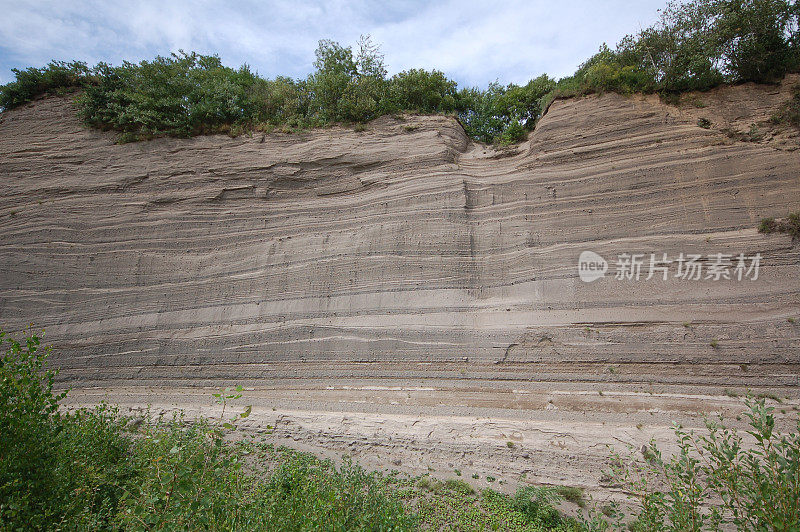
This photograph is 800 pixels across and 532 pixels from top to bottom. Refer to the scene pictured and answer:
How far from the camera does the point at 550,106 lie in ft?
34.6

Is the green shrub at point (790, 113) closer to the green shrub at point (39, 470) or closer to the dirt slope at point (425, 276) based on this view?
the dirt slope at point (425, 276)

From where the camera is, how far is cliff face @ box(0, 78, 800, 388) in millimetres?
7566

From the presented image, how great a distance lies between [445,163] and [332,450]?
7.35 m

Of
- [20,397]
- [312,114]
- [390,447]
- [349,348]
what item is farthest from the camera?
[312,114]

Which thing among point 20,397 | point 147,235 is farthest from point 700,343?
point 147,235

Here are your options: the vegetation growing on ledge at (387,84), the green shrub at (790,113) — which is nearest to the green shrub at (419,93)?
the vegetation growing on ledge at (387,84)

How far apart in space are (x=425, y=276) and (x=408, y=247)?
2.85 feet

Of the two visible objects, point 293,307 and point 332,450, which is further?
point 293,307

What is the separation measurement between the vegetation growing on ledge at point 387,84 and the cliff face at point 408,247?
572 millimetres

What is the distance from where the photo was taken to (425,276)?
9031mm

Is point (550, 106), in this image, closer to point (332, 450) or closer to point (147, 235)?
point (332, 450)

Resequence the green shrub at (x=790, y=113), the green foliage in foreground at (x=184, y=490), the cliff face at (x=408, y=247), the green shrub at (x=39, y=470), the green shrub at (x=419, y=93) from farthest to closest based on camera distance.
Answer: the green shrub at (x=419, y=93) < the green shrub at (x=790, y=113) < the cliff face at (x=408, y=247) < the green shrub at (x=39, y=470) < the green foliage in foreground at (x=184, y=490)

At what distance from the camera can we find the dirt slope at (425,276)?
702 cm

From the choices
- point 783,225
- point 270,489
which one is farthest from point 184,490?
point 783,225
